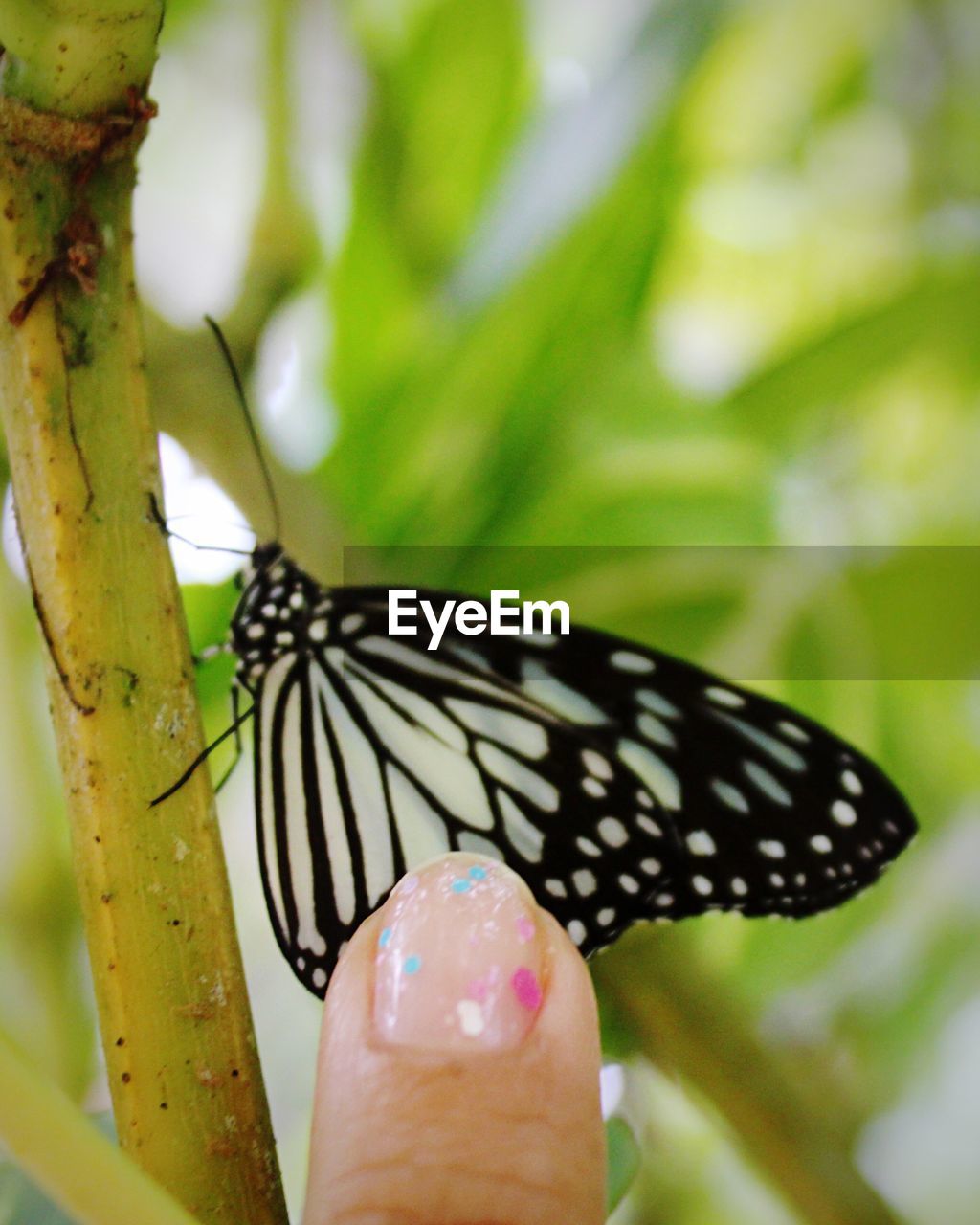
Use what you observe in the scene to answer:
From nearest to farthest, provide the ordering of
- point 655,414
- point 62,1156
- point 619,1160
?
point 62,1156, point 619,1160, point 655,414

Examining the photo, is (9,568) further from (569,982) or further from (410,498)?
(569,982)

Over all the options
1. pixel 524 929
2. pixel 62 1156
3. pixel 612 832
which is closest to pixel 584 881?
pixel 612 832

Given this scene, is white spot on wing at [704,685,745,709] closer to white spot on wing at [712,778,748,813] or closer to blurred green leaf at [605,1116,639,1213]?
white spot on wing at [712,778,748,813]

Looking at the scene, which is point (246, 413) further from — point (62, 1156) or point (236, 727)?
point (62, 1156)

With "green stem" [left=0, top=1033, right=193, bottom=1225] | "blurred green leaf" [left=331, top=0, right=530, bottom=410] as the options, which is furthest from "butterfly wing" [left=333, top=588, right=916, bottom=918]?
"green stem" [left=0, top=1033, right=193, bottom=1225]

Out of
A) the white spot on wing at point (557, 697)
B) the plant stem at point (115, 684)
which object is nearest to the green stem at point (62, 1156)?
the plant stem at point (115, 684)

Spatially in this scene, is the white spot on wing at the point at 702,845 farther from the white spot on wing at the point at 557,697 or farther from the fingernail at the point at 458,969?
the fingernail at the point at 458,969
